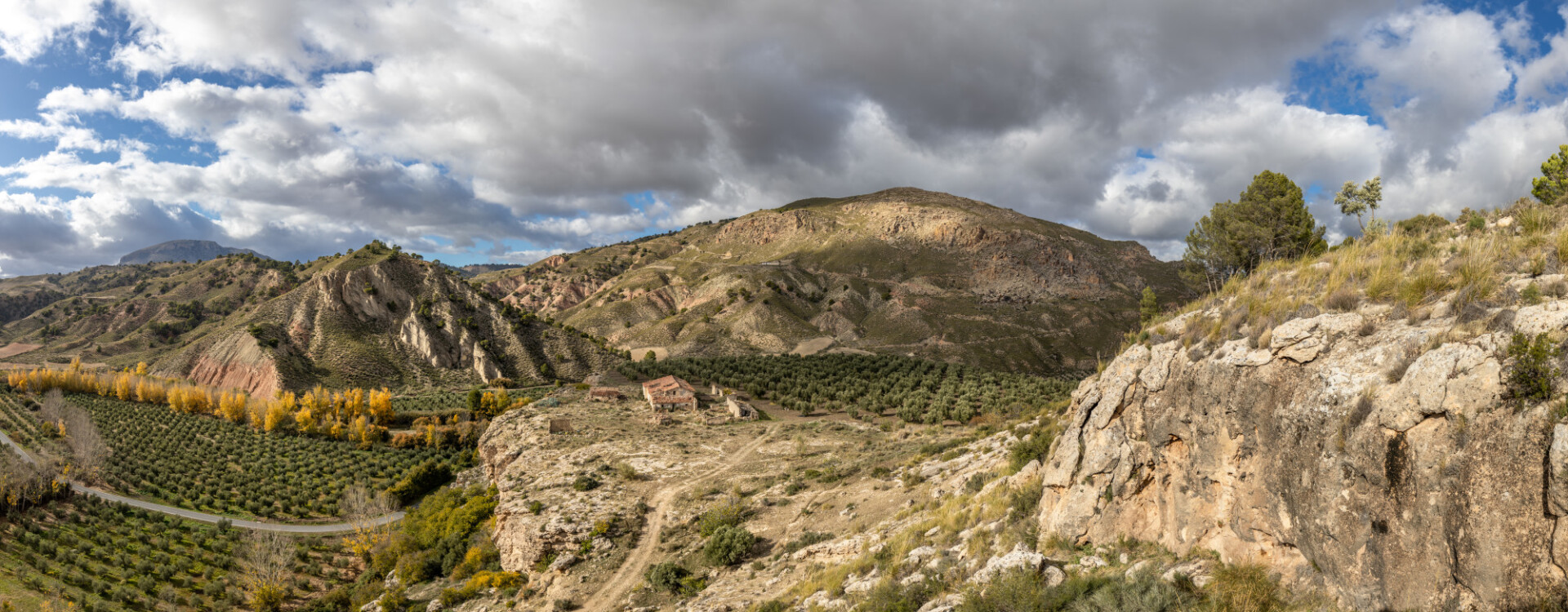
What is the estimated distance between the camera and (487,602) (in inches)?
904

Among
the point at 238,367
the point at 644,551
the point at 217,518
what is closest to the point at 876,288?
the point at 217,518

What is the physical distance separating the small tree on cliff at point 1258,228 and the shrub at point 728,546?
28318mm

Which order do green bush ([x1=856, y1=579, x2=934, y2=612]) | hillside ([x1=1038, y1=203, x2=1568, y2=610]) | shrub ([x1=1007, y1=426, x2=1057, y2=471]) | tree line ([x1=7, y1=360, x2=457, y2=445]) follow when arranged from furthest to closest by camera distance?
tree line ([x1=7, y1=360, x2=457, y2=445]) < shrub ([x1=1007, y1=426, x2=1057, y2=471]) < green bush ([x1=856, y1=579, x2=934, y2=612]) < hillside ([x1=1038, y1=203, x2=1568, y2=610])

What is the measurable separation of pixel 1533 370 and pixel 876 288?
124 metres

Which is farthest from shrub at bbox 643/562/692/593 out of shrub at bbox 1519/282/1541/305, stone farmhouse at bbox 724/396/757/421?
stone farmhouse at bbox 724/396/757/421

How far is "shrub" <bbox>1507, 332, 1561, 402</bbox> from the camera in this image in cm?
565

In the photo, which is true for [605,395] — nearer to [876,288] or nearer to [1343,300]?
[1343,300]

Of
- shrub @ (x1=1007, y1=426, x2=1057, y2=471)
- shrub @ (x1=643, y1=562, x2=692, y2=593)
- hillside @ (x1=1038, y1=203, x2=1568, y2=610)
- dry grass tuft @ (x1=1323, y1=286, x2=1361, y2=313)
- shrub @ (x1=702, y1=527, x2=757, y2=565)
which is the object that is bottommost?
shrub @ (x1=643, y1=562, x2=692, y2=593)

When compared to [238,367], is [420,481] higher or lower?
lower

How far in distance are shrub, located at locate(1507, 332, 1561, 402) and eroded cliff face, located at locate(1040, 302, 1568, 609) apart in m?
0.14

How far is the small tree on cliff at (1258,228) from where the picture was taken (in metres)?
33.4

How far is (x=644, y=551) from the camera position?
898 inches

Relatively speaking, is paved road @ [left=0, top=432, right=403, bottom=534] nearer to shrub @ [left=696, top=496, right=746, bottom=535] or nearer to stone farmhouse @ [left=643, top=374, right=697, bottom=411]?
stone farmhouse @ [left=643, top=374, right=697, bottom=411]

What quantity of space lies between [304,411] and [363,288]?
106 ft
